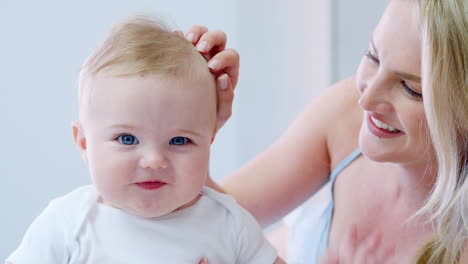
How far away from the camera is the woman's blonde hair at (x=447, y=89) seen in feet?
4.15

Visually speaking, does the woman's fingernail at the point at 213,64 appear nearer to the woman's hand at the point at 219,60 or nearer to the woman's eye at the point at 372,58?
the woman's hand at the point at 219,60

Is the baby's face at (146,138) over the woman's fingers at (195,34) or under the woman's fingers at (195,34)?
under

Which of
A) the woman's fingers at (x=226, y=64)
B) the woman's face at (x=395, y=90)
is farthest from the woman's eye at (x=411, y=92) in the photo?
the woman's fingers at (x=226, y=64)

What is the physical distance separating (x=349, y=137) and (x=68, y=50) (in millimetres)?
820

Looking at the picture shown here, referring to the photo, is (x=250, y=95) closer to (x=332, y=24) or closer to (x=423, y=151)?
(x=332, y=24)

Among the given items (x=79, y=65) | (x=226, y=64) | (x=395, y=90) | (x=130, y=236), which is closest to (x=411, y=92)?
(x=395, y=90)

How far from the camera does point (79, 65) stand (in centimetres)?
205

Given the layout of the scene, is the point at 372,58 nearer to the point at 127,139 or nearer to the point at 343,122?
the point at 343,122

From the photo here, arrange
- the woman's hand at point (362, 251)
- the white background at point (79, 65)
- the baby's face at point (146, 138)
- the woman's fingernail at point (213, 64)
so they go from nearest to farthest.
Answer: the baby's face at point (146, 138) → the woman's fingernail at point (213, 64) → the woman's hand at point (362, 251) → the white background at point (79, 65)

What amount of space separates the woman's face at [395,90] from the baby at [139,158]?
34 centimetres

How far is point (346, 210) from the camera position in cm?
Result: 171

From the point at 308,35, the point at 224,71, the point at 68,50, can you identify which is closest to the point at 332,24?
the point at 308,35

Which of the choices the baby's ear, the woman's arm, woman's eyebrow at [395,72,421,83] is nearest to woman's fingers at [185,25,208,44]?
the baby's ear

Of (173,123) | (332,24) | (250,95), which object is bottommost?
(250,95)
